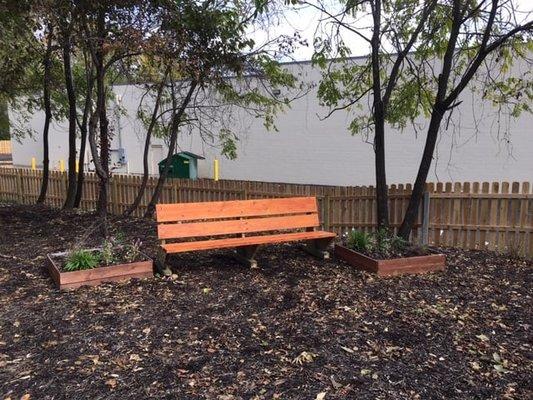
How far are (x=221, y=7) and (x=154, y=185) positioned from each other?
15.0ft

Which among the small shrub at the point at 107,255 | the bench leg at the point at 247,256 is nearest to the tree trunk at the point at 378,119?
the bench leg at the point at 247,256

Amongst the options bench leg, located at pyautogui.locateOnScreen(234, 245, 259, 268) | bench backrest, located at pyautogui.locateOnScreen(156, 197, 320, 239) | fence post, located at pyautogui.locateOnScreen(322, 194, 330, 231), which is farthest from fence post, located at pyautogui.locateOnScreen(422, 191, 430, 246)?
bench leg, located at pyautogui.locateOnScreen(234, 245, 259, 268)

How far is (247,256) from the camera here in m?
5.90

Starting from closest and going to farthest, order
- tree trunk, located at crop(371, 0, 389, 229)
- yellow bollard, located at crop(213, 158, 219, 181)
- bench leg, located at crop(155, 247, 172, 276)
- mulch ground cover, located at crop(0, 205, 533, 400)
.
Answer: mulch ground cover, located at crop(0, 205, 533, 400) → bench leg, located at crop(155, 247, 172, 276) → tree trunk, located at crop(371, 0, 389, 229) → yellow bollard, located at crop(213, 158, 219, 181)

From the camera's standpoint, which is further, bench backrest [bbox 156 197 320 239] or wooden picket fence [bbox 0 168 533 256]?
wooden picket fence [bbox 0 168 533 256]

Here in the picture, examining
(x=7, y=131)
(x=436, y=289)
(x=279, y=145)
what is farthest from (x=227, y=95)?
(x=7, y=131)

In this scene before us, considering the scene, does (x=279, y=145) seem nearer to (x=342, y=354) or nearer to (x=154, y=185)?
(x=154, y=185)

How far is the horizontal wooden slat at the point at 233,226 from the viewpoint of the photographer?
18.3ft

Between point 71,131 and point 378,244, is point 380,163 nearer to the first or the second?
point 378,244

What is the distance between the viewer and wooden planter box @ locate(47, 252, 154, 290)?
4.88m

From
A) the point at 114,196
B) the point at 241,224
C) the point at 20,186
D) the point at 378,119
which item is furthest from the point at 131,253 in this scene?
the point at 20,186

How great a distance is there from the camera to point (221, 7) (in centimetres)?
790

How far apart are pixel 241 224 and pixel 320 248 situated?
1.13m

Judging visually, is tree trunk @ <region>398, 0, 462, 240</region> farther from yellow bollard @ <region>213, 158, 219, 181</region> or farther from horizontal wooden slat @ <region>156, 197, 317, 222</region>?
yellow bollard @ <region>213, 158, 219, 181</region>
